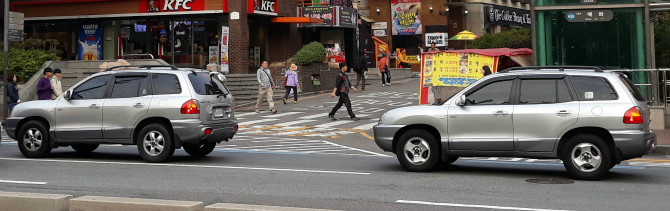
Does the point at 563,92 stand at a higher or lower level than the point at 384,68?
lower

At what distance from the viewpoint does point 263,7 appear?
3431 centimetres

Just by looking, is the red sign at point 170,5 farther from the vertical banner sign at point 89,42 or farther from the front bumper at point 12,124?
the front bumper at point 12,124

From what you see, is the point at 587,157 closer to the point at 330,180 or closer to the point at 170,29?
the point at 330,180

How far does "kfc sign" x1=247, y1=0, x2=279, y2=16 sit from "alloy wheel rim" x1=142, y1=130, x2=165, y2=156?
2026 cm

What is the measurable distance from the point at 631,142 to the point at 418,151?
9.61 ft

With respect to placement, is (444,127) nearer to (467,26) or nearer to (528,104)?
(528,104)

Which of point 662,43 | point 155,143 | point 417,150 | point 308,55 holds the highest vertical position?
point 308,55

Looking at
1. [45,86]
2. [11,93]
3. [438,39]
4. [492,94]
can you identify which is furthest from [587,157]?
[438,39]

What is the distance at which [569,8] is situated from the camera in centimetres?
1944

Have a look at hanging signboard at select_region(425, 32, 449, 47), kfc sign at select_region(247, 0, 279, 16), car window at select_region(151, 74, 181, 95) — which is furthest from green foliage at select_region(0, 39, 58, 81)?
hanging signboard at select_region(425, 32, 449, 47)

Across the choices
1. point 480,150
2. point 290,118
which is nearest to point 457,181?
point 480,150

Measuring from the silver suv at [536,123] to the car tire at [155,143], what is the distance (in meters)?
3.48

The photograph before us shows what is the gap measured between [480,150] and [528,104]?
0.92 meters

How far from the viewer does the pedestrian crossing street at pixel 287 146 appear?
1631cm
